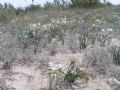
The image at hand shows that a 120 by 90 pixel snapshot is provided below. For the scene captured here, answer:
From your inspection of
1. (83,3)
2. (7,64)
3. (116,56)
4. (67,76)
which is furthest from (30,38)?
(83,3)

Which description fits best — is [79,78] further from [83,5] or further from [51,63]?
[83,5]

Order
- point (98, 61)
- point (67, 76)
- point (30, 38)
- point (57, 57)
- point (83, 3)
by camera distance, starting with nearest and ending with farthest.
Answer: point (67, 76) → point (98, 61) → point (57, 57) → point (30, 38) → point (83, 3)

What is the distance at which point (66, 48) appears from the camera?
317 inches

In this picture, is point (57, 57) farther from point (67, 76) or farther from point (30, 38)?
point (67, 76)

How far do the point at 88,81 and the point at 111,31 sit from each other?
172 inches

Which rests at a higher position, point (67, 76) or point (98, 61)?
point (98, 61)

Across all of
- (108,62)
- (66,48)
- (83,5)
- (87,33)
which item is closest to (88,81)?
(108,62)

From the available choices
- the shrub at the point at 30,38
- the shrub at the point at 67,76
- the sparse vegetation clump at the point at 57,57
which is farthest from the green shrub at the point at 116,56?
the shrub at the point at 30,38

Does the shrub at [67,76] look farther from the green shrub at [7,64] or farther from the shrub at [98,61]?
the green shrub at [7,64]

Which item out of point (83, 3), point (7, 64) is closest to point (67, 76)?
point (7, 64)

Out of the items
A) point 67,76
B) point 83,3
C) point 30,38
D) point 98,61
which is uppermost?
point 83,3

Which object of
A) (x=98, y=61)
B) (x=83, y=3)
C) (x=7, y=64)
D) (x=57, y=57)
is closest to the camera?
(x=7, y=64)

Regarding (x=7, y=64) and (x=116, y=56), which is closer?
(x=7, y=64)

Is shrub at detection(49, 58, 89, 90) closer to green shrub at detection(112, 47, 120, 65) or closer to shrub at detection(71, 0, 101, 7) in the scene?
green shrub at detection(112, 47, 120, 65)
